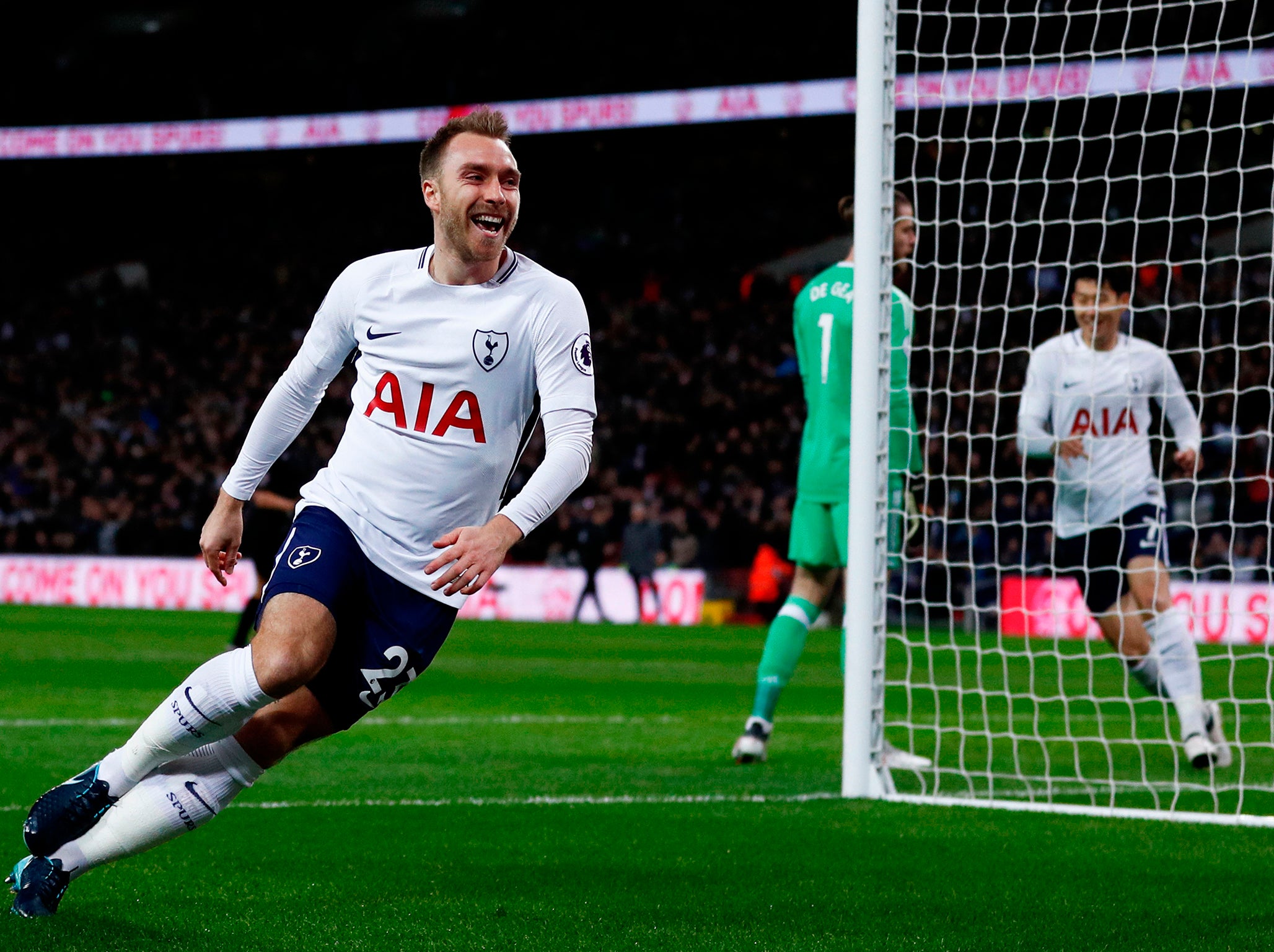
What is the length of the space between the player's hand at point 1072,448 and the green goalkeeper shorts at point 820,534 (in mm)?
671

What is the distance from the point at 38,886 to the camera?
355 centimetres

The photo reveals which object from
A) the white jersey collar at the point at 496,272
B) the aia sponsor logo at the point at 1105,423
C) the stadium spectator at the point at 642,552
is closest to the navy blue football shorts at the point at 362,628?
the white jersey collar at the point at 496,272

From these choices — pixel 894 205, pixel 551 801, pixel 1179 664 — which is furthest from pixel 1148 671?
pixel 551 801

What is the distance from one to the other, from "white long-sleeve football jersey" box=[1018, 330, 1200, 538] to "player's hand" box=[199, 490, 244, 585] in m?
3.88

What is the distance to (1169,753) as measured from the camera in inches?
282

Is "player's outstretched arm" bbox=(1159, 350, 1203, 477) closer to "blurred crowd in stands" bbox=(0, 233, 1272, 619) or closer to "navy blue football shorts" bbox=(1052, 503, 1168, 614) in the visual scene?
"navy blue football shorts" bbox=(1052, 503, 1168, 614)

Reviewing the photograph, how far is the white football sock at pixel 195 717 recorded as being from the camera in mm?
3434

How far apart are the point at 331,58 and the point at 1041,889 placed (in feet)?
85.8

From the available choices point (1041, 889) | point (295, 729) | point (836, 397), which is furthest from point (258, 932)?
point (836, 397)

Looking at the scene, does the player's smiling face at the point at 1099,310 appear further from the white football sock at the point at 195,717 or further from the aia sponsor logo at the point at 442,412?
the white football sock at the point at 195,717

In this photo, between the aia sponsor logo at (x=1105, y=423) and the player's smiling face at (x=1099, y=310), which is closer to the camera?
the player's smiling face at (x=1099, y=310)

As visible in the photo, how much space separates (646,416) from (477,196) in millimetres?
21015

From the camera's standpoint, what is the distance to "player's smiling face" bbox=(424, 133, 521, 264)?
12.3 ft

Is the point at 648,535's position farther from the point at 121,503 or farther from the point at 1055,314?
the point at 121,503
